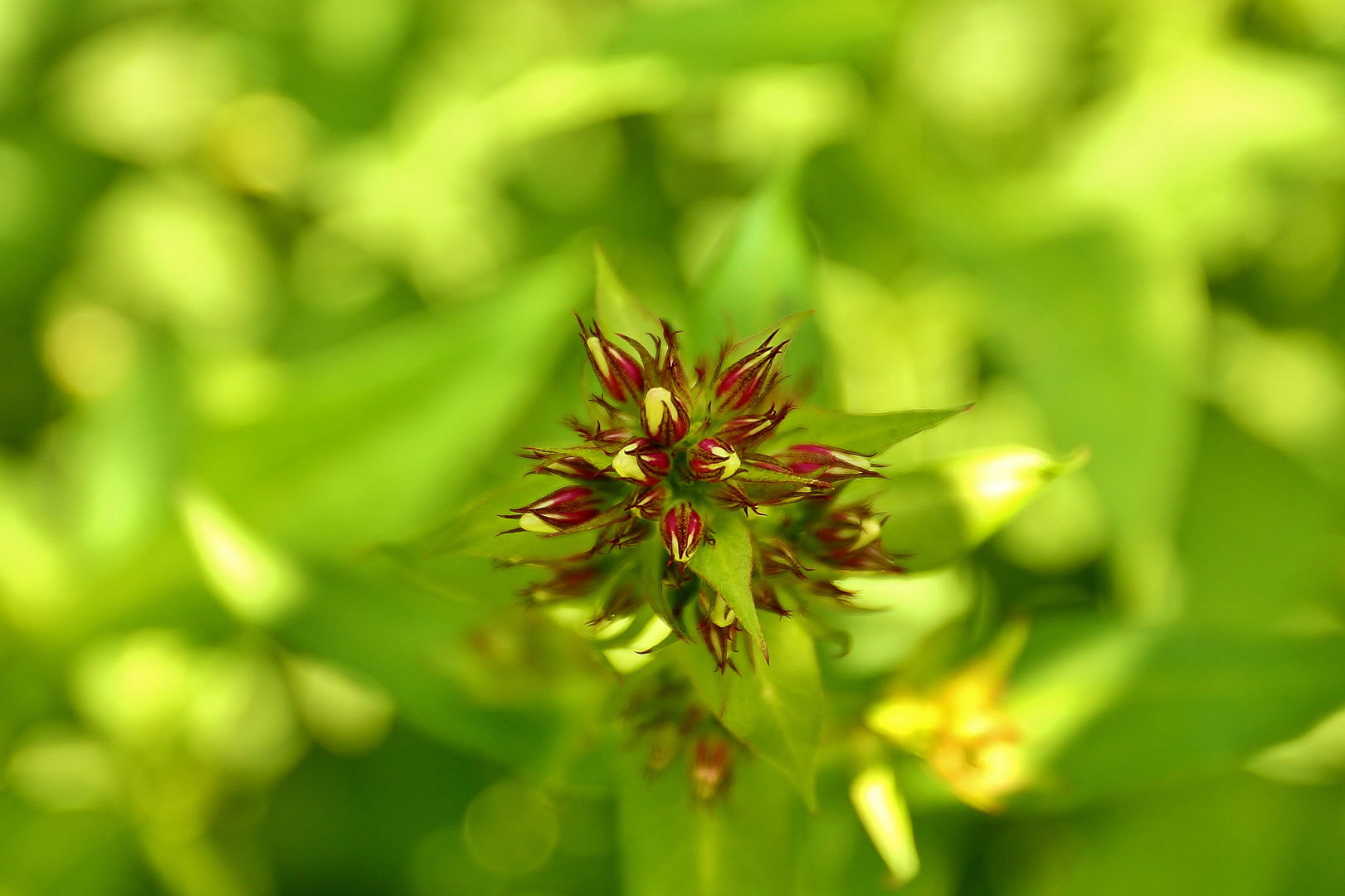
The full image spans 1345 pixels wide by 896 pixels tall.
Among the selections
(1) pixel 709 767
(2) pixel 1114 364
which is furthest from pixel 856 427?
(2) pixel 1114 364

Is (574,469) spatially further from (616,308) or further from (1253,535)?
(1253,535)

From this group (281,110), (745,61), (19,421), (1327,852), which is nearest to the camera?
(745,61)

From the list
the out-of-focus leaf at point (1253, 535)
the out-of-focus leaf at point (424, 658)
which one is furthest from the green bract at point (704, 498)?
the out-of-focus leaf at point (1253, 535)

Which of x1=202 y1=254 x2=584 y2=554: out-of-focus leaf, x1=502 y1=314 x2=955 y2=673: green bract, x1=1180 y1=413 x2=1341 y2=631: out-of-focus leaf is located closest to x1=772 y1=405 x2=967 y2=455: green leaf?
x1=502 y1=314 x2=955 y2=673: green bract

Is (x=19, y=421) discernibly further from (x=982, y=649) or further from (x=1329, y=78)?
(x=1329, y=78)

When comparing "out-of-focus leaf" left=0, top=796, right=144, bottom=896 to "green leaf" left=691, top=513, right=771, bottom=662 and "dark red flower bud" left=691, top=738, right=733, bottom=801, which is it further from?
"green leaf" left=691, top=513, right=771, bottom=662

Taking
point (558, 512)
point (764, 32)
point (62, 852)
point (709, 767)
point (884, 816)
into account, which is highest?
point (764, 32)

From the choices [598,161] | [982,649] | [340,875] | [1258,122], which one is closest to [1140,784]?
[982,649]

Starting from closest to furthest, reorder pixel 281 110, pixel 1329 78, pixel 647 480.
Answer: pixel 647 480, pixel 1329 78, pixel 281 110
